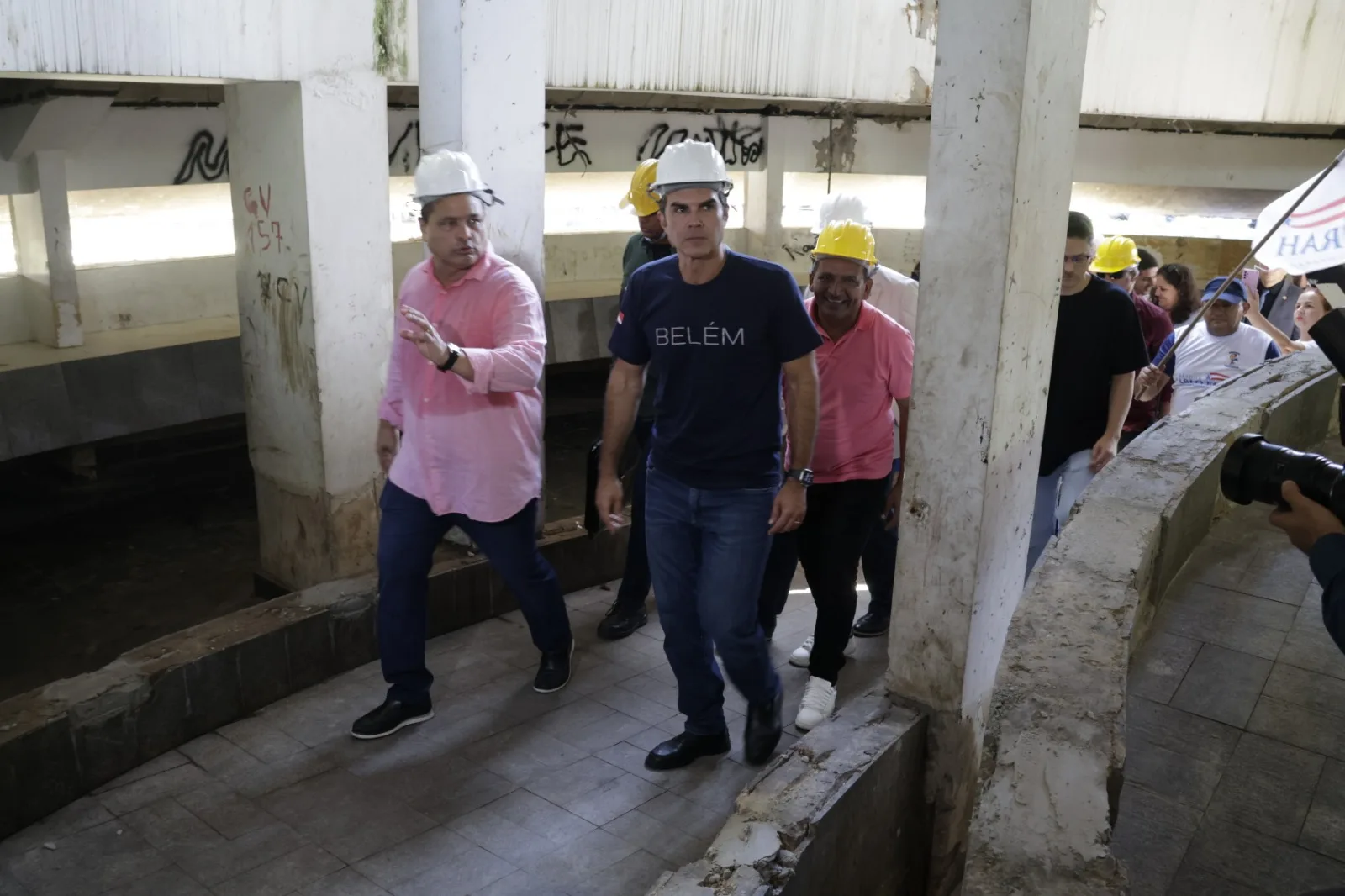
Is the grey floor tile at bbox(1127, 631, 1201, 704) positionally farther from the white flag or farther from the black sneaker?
the black sneaker

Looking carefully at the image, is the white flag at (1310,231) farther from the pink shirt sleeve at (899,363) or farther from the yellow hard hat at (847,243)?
the yellow hard hat at (847,243)

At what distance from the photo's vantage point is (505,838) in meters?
3.96

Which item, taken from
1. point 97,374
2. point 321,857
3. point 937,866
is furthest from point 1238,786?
point 97,374

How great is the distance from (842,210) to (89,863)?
371 cm

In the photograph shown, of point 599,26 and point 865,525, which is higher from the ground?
point 599,26

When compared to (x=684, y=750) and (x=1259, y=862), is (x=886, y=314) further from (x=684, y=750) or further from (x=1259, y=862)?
(x=1259, y=862)

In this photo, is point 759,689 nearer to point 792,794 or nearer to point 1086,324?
point 792,794

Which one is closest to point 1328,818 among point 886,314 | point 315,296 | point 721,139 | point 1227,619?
point 1227,619

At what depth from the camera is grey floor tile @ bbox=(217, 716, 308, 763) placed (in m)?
4.51

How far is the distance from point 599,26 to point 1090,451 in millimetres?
4066

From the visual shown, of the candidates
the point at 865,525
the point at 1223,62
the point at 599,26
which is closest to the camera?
the point at 865,525

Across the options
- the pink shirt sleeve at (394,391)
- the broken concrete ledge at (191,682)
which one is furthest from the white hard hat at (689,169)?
the broken concrete ledge at (191,682)

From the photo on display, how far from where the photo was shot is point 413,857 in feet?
12.6

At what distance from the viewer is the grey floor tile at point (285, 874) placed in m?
3.70
